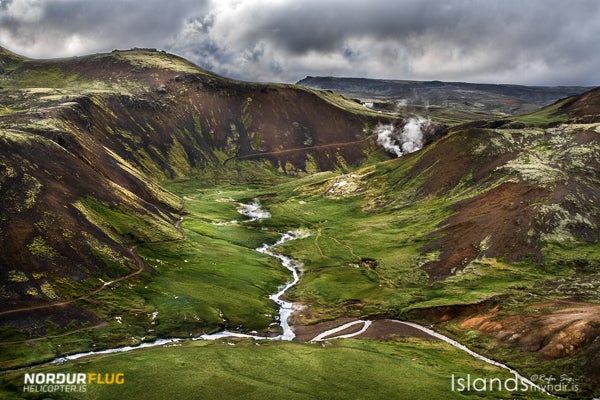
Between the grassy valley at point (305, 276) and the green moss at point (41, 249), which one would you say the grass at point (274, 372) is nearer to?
the grassy valley at point (305, 276)

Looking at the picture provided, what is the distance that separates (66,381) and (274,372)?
26655mm

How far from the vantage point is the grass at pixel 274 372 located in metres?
55.7

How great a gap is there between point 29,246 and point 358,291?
7123cm

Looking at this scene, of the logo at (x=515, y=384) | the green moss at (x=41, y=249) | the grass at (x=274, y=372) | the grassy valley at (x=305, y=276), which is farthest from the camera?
the green moss at (x=41, y=249)

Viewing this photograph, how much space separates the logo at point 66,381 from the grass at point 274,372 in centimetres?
81

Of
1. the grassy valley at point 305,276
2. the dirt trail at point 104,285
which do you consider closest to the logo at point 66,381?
the grassy valley at point 305,276

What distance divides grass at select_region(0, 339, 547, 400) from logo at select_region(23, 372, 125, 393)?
81cm

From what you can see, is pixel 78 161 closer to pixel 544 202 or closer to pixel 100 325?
pixel 100 325

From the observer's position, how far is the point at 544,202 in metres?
123

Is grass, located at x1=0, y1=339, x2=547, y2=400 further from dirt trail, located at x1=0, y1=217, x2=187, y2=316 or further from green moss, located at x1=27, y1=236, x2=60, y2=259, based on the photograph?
green moss, located at x1=27, y1=236, x2=60, y2=259

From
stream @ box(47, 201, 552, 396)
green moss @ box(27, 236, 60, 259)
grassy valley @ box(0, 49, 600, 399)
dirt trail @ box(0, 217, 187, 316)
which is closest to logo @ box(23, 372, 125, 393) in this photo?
grassy valley @ box(0, 49, 600, 399)

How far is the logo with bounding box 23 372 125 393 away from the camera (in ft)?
177

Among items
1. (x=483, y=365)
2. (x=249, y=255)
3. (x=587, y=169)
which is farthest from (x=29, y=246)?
(x=587, y=169)

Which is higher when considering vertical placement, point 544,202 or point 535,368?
point 544,202
